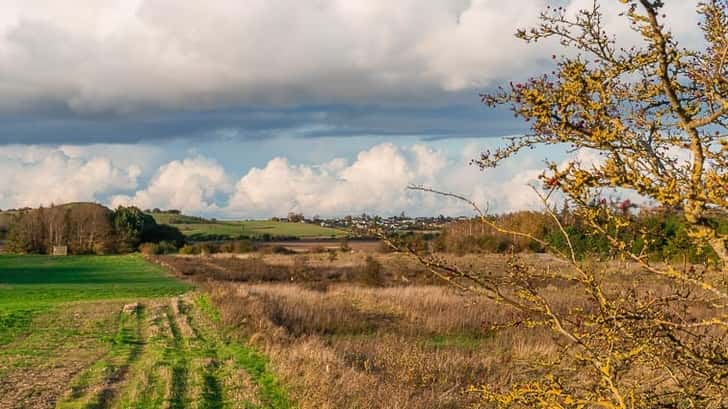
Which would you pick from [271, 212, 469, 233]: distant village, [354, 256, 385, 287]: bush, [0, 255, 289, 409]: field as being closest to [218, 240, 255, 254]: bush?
[354, 256, 385, 287]: bush

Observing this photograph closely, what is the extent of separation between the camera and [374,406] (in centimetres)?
1012

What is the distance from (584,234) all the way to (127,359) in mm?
14492

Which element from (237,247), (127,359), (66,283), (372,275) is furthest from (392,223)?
(237,247)

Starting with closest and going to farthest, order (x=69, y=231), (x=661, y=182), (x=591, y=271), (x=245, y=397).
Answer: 1. (x=661, y=182)
2. (x=591, y=271)
3. (x=245, y=397)
4. (x=69, y=231)

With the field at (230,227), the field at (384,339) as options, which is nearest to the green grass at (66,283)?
the field at (384,339)

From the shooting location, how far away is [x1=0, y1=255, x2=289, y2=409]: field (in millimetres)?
12195

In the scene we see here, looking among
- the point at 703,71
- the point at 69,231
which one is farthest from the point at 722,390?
the point at 69,231

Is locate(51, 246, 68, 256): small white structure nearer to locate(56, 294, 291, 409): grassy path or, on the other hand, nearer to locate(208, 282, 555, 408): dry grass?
locate(208, 282, 555, 408): dry grass

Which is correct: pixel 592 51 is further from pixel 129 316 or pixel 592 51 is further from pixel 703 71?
pixel 129 316

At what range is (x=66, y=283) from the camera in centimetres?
5666

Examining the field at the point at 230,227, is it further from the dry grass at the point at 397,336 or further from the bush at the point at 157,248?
the dry grass at the point at 397,336

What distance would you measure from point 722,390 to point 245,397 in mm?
9222

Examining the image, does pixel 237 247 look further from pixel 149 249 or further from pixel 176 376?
pixel 176 376

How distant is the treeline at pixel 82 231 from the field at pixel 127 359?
240 feet
